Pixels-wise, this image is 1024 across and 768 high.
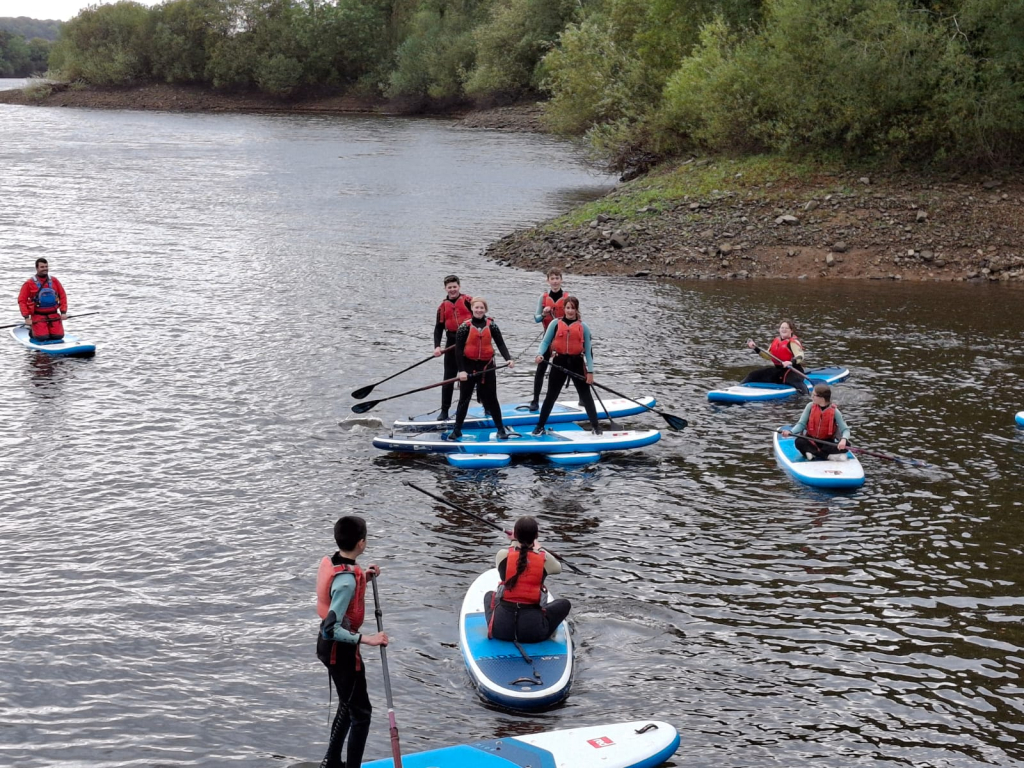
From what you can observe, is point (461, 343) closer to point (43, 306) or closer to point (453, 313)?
point (453, 313)

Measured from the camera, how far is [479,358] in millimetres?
15766

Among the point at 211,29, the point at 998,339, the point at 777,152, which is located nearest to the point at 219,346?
the point at 998,339

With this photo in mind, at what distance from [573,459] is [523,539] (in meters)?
6.06

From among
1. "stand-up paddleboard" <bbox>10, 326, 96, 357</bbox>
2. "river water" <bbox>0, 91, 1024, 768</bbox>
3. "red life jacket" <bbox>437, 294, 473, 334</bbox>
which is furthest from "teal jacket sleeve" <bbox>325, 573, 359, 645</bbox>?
"stand-up paddleboard" <bbox>10, 326, 96, 357</bbox>

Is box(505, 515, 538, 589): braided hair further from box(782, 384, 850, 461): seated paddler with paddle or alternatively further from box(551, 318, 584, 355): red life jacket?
box(782, 384, 850, 461): seated paddler with paddle

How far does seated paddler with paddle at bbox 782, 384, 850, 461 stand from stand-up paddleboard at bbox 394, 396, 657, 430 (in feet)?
9.14

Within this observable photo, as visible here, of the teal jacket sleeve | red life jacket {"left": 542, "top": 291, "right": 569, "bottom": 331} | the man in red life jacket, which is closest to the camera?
the teal jacket sleeve

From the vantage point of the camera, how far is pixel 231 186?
46.6m

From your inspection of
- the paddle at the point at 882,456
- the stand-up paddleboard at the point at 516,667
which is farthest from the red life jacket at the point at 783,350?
the stand-up paddleboard at the point at 516,667

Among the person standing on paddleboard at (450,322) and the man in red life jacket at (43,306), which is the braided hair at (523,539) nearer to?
the person standing on paddleboard at (450,322)

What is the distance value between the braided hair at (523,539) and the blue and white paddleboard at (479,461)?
217 inches

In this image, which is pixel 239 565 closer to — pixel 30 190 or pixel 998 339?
pixel 998 339

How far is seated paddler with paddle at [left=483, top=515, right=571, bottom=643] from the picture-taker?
987 cm

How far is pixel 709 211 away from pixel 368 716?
25.6 meters
